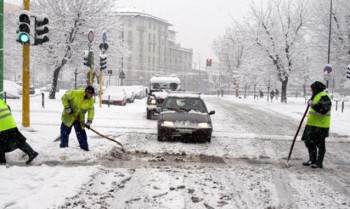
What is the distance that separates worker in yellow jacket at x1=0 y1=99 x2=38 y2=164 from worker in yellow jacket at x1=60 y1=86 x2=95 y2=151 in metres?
1.18

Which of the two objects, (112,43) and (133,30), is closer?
(112,43)

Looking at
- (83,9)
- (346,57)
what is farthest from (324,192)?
(346,57)

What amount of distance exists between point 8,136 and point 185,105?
242 inches

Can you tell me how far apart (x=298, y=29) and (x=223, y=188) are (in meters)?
33.0

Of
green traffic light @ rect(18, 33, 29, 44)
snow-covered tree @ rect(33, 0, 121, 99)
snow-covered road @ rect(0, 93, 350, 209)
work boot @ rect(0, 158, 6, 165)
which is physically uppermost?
snow-covered tree @ rect(33, 0, 121, 99)

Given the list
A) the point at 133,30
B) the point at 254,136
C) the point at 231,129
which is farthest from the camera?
the point at 133,30

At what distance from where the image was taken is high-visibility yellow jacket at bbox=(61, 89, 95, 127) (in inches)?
324

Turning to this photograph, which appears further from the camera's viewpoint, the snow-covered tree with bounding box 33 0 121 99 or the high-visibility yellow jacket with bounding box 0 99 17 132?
the snow-covered tree with bounding box 33 0 121 99

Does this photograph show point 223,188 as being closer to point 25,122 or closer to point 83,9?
point 25,122

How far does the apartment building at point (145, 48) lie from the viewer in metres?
89.9

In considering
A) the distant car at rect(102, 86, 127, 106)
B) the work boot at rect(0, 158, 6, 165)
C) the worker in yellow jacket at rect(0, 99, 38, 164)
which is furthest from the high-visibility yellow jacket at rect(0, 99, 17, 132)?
the distant car at rect(102, 86, 127, 106)

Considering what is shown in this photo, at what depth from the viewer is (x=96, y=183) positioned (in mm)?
6332

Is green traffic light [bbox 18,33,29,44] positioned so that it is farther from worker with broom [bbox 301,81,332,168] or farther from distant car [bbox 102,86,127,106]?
distant car [bbox 102,86,127,106]

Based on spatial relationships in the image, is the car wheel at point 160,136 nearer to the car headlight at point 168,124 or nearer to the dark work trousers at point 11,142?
the car headlight at point 168,124
